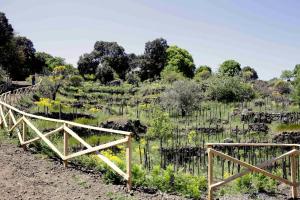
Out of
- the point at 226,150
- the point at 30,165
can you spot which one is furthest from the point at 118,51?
the point at 30,165

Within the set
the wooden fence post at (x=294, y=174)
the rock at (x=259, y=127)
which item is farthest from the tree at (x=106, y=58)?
the wooden fence post at (x=294, y=174)

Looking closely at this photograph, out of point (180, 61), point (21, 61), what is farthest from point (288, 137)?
point (180, 61)

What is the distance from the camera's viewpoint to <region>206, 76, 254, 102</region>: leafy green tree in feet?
125

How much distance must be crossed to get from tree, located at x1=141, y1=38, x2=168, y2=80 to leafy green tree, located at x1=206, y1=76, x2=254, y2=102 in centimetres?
2714

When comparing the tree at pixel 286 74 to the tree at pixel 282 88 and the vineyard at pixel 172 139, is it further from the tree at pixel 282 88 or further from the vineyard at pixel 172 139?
the vineyard at pixel 172 139

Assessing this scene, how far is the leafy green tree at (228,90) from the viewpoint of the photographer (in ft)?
125

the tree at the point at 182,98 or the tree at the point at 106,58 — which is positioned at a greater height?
the tree at the point at 106,58

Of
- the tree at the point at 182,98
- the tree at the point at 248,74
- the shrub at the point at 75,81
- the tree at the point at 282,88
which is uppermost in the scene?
the tree at the point at 248,74

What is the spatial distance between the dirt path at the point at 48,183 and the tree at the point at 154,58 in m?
55.5

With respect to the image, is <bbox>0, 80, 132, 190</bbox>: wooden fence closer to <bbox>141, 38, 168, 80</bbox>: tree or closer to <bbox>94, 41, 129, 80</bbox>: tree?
<bbox>141, 38, 168, 80</bbox>: tree

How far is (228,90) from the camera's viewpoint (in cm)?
3809

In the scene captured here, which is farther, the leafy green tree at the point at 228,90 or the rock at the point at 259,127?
the leafy green tree at the point at 228,90

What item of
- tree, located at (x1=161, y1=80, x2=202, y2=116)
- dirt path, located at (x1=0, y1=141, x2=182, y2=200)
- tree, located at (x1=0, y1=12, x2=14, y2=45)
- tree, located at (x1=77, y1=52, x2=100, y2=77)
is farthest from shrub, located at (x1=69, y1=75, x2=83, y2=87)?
dirt path, located at (x1=0, y1=141, x2=182, y2=200)

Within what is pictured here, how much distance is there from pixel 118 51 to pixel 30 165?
59.6 meters
